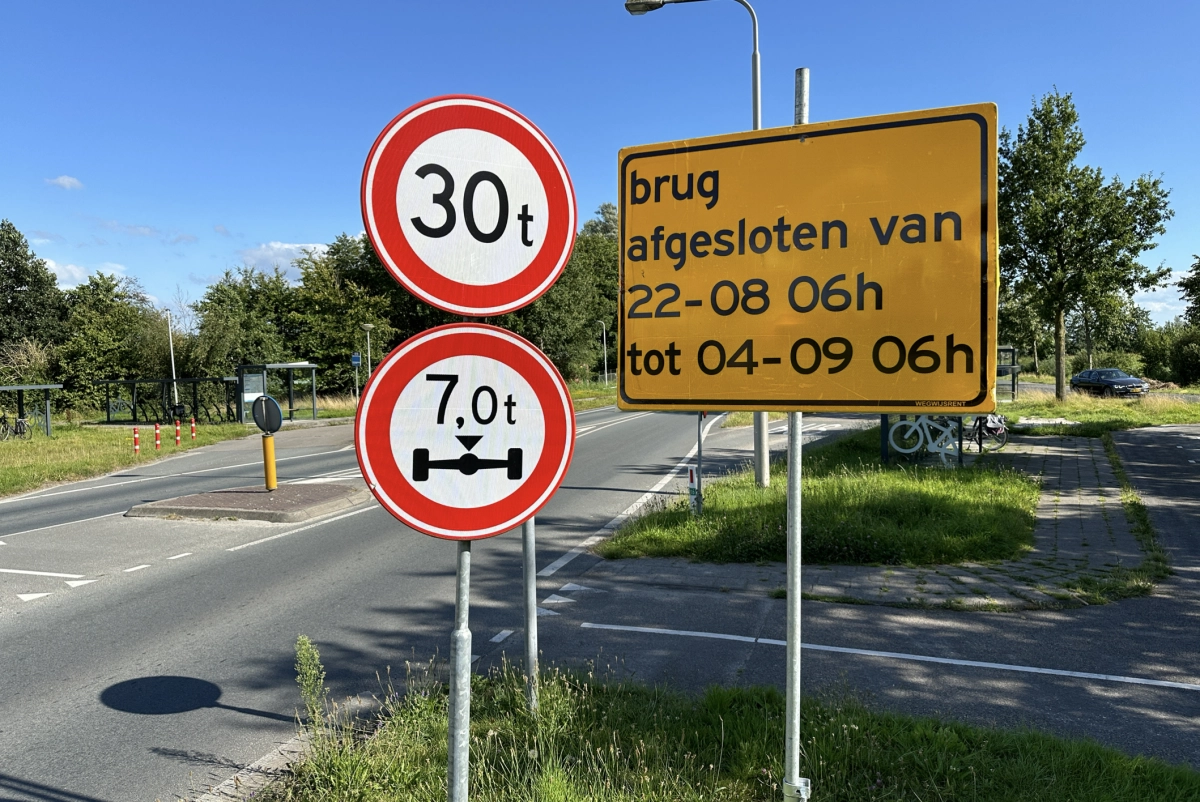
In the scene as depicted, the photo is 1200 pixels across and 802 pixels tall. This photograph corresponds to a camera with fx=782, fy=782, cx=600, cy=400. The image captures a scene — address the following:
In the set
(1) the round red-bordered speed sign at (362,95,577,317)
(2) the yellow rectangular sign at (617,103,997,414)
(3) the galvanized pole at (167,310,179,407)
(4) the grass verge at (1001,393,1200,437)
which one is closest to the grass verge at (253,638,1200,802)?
(2) the yellow rectangular sign at (617,103,997,414)

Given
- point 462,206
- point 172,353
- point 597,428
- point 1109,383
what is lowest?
point 597,428

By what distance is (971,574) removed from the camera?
699cm

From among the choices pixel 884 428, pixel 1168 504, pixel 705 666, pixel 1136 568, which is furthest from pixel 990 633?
pixel 884 428

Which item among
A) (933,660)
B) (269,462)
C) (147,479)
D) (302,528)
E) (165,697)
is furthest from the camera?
(147,479)

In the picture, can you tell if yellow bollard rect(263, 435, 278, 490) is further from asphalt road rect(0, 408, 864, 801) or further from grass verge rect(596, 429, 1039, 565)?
grass verge rect(596, 429, 1039, 565)

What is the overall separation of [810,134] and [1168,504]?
1075cm

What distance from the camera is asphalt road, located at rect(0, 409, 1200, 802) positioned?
159 inches

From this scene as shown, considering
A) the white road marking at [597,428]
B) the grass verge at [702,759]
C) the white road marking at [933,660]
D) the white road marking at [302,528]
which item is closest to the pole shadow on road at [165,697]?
the grass verge at [702,759]

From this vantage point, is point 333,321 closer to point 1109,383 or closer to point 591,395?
point 591,395

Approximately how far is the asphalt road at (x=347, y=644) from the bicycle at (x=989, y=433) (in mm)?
10454

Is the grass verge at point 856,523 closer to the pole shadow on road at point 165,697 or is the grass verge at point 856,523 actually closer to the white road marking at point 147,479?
the pole shadow on road at point 165,697

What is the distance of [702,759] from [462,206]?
8.42 feet

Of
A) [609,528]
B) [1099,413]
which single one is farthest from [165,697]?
[1099,413]

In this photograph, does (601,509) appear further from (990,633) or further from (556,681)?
(556,681)
